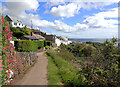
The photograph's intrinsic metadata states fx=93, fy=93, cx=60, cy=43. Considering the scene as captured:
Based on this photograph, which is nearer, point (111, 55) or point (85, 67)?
point (111, 55)

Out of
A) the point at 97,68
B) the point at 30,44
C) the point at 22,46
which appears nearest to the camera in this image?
the point at 97,68

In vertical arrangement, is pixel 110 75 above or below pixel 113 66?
below

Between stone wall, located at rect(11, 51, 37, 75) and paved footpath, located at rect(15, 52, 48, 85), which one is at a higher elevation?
stone wall, located at rect(11, 51, 37, 75)

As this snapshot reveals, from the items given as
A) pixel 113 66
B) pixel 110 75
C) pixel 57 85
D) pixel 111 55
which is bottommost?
pixel 57 85

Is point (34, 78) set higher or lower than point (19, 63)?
lower

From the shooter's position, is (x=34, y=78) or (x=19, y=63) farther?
(x=19, y=63)

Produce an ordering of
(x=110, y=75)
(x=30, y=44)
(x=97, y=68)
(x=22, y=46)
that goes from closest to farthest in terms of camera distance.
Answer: (x=110, y=75), (x=97, y=68), (x=22, y=46), (x=30, y=44)

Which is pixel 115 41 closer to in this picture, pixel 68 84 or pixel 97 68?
pixel 97 68

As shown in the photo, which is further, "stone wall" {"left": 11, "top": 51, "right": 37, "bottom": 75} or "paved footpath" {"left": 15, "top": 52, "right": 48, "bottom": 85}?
"stone wall" {"left": 11, "top": 51, "right": 37, "bottom": 75}

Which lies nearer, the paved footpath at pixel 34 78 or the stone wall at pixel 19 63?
the paved footpath at pixel 34 78

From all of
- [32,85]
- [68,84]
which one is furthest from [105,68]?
[32,85]

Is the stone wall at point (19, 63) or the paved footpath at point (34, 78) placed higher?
the stone wall at point (19, 63)

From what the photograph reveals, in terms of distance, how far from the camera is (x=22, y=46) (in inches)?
689

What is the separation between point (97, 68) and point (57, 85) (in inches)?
82.2
